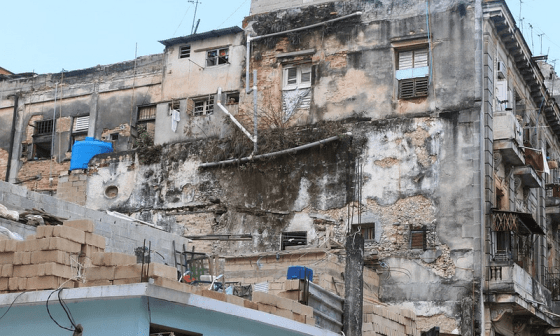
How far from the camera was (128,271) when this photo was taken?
12648mm

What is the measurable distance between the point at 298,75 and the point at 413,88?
3601mm

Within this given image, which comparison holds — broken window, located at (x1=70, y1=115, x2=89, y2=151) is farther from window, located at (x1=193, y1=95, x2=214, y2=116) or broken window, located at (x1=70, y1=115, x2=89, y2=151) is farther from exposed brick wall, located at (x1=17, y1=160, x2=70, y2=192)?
window, located at (x1=193, y1=95, x2=214, y2=116)

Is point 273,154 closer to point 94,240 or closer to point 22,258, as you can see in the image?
point 94,240

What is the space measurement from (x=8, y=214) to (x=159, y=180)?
10.5 meters

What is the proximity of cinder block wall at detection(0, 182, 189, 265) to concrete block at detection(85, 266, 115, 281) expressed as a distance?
4.50 metres

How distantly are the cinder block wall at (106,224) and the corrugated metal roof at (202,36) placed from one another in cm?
751

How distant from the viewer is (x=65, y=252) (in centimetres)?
1360

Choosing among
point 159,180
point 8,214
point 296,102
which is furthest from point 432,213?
point 8,214

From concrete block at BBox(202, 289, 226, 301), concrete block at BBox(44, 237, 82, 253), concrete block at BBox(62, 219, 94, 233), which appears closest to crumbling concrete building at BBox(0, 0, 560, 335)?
concrete block at BBox(202, 289, 226, 301)

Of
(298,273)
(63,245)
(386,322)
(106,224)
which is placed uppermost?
(106,224)

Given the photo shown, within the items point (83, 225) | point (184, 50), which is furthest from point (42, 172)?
point (83, 225)

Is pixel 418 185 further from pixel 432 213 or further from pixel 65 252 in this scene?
pixel 65 252

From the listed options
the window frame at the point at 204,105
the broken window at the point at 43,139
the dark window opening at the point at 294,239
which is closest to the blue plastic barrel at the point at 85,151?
the broken window at the point at 43,139

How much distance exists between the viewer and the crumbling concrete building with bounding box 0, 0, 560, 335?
23.1 m
